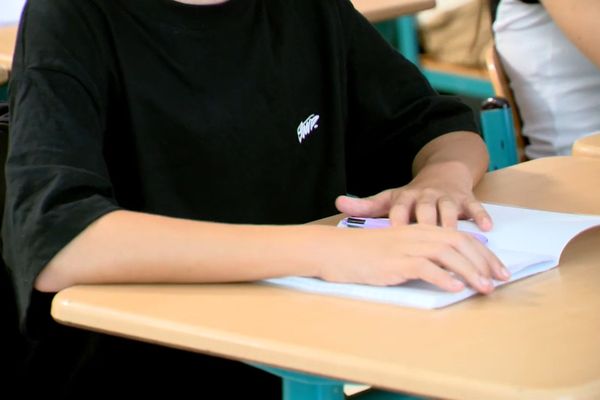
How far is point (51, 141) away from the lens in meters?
1.13

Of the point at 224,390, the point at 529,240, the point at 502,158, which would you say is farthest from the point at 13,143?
the point at 502,158

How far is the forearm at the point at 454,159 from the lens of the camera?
1.35 metres

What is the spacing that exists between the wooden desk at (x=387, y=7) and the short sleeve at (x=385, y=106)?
105 cm

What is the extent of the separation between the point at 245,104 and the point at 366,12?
50.9 inches

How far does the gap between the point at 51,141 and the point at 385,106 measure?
1.87ft

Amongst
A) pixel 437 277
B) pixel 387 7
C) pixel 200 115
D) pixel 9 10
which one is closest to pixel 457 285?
pixel 437 277

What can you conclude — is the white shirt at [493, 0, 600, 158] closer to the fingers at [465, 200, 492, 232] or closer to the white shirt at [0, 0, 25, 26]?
the fingers at [465, 200, 492, 232]

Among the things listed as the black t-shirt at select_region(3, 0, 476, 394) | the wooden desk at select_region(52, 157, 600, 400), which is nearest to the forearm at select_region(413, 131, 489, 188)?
the black t-shirt at select_region(3, 0, 476, 394)

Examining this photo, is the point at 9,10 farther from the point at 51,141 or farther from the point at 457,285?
the point at 457,285

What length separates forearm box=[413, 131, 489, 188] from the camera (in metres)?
1.35

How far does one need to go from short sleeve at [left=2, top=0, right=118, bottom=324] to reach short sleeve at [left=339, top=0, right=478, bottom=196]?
42 centimetres

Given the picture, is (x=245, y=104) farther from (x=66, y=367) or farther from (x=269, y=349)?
(x=269, y=349)

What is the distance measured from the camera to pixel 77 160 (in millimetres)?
1132

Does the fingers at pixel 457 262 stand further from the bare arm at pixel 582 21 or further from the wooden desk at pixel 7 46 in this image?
the wooden desk at pixel 7 46
